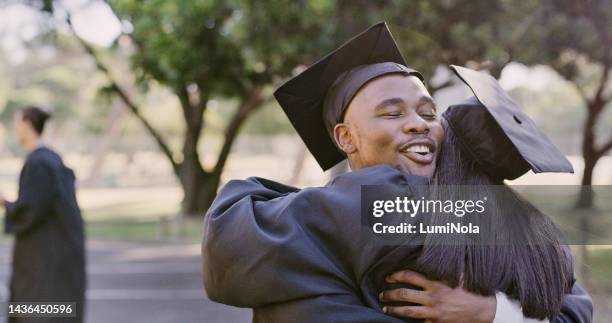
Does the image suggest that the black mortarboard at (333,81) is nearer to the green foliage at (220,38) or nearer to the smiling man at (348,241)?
the smiling man at (348,241)

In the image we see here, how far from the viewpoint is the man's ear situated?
1732mm

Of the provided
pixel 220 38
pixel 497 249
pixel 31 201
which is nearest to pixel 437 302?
pixel 497 249

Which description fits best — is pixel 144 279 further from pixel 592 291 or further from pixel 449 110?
pixel 449 110

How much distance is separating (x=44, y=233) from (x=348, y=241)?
3382 millimetres

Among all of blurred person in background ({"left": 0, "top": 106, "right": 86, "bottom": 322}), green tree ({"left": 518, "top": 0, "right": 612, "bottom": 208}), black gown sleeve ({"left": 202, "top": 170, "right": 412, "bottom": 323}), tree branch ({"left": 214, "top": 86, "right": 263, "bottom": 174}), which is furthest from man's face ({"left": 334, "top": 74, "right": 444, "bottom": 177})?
tree branch ({"left": 214, "top": 86, "right": 263, "bottom": 174})

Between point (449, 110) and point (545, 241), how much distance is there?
353 millimetres

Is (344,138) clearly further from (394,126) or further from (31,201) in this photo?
(31,201)

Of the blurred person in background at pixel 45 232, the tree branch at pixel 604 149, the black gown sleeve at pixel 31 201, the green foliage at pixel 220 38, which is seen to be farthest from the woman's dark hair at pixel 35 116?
the tree branch at pixel 604 149

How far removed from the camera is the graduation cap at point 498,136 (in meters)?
1.55

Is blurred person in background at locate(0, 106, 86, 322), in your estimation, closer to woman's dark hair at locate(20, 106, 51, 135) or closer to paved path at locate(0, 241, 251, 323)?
woman's dark hair at locate(20, 106, 51, 135)

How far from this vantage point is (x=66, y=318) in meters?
4.25

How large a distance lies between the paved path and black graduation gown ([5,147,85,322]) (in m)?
2.44

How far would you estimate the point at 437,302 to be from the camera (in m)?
1.55

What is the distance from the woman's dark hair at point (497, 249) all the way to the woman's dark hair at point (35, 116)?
367cm
